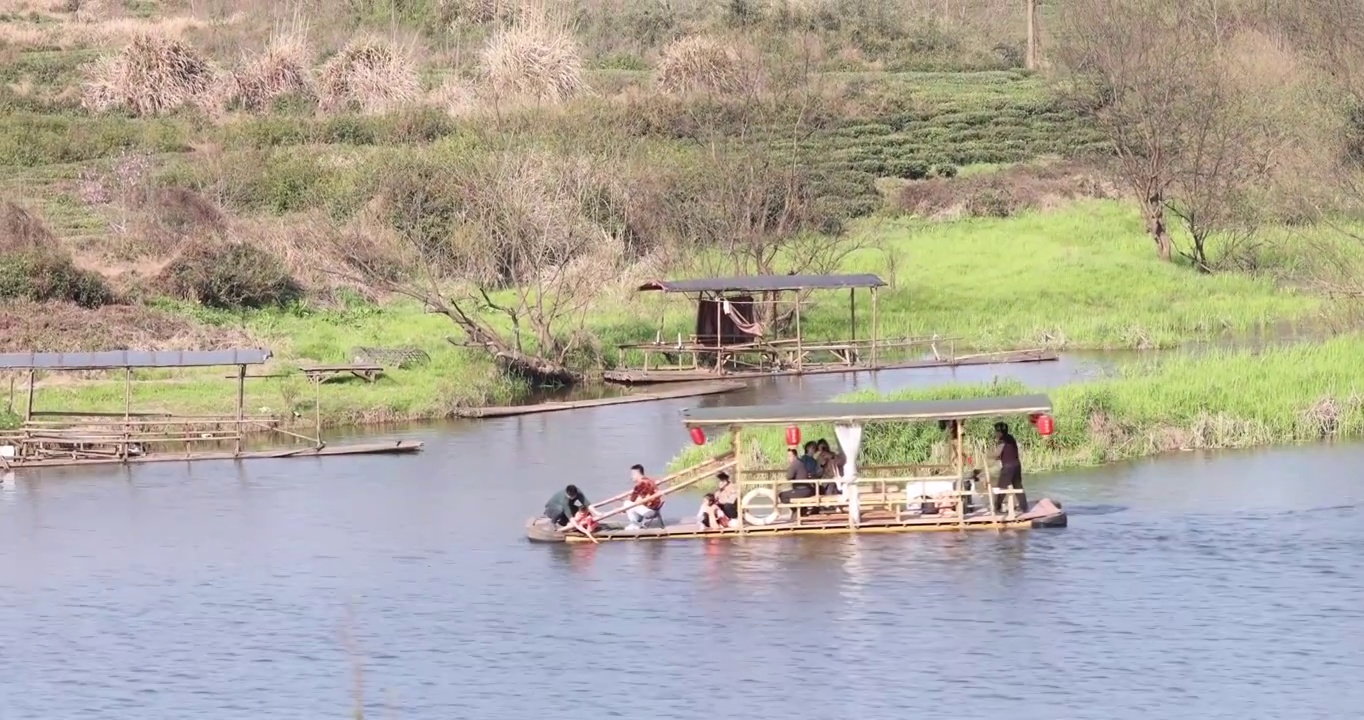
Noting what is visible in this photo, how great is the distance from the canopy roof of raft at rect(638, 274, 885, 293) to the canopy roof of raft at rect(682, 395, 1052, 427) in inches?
855

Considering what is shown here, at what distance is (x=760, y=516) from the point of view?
3588 centimetres

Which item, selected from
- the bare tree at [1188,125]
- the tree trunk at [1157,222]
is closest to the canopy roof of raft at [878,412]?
the bare tree at [1188,125]

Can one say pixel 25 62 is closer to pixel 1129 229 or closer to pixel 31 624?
pixel 1129 229

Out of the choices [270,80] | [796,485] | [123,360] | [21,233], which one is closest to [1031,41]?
[270,80]

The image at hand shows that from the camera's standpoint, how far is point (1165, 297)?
6894 cm

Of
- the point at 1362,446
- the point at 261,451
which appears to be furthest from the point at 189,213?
the point at 1362,446

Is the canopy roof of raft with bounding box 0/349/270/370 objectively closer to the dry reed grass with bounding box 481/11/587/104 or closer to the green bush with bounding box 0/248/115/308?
the green bush with bounding box 0/248/115/308

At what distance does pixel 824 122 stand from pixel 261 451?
4587 centimetres

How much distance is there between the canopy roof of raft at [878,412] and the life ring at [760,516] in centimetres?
135

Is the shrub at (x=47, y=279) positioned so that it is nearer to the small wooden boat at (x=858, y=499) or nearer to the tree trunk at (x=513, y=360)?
the tree trunk at (x=513, y=360)

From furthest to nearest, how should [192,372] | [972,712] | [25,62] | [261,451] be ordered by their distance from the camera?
[25,62] < [192,372] < [261,451] < [972,712]

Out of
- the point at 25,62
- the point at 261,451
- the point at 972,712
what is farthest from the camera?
the point at 25,62

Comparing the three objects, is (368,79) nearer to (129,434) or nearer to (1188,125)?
(1188,125)

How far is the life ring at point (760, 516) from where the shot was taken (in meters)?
35.7
